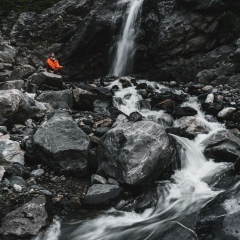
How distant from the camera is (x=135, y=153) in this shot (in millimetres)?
7633

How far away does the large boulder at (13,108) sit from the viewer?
9.80 m

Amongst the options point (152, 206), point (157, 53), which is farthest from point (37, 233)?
point (157, 53)

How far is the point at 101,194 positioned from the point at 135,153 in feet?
4.17

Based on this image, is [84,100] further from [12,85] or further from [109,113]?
[12,85]

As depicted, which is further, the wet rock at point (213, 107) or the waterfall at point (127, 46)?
the waterfall at point (127, 46)

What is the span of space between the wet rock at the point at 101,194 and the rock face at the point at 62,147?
45.3 inches

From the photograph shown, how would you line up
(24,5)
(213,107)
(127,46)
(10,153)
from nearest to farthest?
(10,153) < (213,107) < (127,46) < (24,5)

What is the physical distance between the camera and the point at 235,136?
953 centimetres

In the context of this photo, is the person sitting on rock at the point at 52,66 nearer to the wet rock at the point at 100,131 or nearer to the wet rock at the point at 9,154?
the wet rock at the point at 100,131

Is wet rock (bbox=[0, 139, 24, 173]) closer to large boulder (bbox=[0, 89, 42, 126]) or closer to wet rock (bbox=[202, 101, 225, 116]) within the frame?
large boulder (bbox=[0, 89, 42, 126])

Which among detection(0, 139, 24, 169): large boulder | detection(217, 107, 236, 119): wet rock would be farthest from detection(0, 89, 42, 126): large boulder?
detection(217, 107, 236, 119): wet rock

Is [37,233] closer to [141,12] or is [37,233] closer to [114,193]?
[114,193]

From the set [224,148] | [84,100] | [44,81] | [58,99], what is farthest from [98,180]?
[44,81]

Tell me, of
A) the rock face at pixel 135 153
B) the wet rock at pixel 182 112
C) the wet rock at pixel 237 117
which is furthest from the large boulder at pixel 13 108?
the wet rock at pixel 237 117
